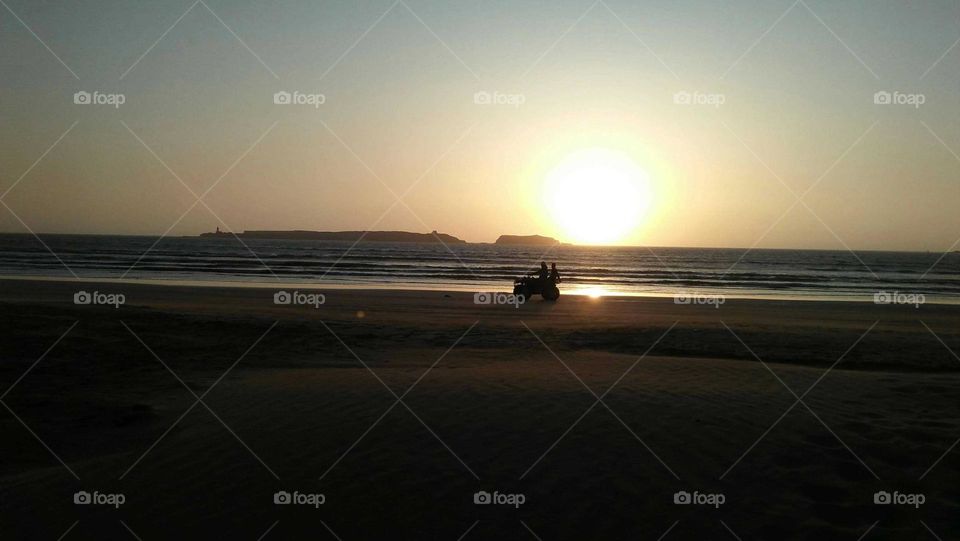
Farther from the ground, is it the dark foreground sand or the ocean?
the ocean

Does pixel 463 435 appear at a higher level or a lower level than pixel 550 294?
lower

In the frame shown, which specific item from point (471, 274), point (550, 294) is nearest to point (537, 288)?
point (550, 294)

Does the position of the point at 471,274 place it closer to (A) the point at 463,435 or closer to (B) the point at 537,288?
(B) the point at 537,288

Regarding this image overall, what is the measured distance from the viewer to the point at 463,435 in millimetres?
8008

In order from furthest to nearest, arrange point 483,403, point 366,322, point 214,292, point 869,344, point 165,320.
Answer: point 214,292
point 366,322
point 165,320
point 869,344
point 483,403

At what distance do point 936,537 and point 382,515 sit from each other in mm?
5089

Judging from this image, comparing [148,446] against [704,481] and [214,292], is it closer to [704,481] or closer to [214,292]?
[704,481]

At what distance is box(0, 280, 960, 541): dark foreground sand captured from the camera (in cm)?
590

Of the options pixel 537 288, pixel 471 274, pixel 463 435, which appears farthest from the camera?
pixel 471 274

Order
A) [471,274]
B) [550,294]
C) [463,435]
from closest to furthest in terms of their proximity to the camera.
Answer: [463,435], [550,294], [471,274]

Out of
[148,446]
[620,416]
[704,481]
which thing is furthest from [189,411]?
[704,481]

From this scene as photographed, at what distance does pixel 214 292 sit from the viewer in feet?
95.2

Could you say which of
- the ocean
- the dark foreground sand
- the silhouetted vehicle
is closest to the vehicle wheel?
the silhouetted vehicle

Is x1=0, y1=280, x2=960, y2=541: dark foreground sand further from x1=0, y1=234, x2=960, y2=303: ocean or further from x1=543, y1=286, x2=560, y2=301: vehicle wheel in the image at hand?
x1=0, y1=234, x2=960, y2=303: ocean
